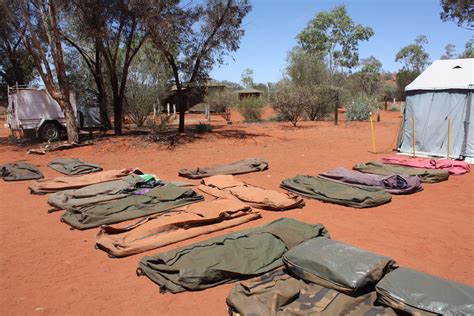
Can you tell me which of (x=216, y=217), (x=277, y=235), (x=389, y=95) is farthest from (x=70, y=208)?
(x=389, y=95)

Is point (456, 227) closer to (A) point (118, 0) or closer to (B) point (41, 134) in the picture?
(A) point (118, 0)

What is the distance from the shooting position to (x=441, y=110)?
411 inches

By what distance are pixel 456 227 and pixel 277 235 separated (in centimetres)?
266

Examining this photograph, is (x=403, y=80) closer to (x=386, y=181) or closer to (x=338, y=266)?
(x=386, y=181)

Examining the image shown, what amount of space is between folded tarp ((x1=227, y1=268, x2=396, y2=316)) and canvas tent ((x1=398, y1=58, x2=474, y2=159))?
865 centimetres

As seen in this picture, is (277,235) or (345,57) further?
(345,57)

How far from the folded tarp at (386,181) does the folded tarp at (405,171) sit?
0.75 metres

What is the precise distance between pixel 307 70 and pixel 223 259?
72.3 ft

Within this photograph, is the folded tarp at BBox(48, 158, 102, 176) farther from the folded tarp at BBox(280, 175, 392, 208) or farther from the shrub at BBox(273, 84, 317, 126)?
the shrub at BBox(273, 84, 317, 126)

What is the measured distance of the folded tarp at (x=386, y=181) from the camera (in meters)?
6.88

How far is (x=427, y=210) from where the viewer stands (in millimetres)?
5898

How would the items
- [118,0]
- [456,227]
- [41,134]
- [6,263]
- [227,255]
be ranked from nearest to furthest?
[227,255]
[6,263]
[456,227]
[118,0]
[41,134]

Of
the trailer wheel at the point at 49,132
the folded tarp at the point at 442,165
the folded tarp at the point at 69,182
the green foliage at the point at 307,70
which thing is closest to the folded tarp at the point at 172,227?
the folded tarp at the point at 69,182

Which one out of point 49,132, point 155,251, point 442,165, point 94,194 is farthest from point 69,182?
point 49,132
